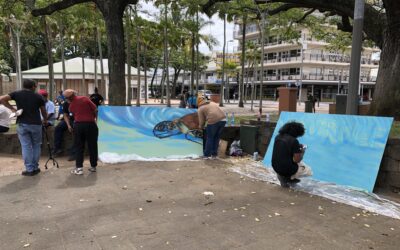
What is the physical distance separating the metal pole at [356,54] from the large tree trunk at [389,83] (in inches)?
97.1

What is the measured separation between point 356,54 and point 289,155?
9.59ft

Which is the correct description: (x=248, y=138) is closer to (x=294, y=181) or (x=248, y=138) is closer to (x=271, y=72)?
(x=294, y=181)

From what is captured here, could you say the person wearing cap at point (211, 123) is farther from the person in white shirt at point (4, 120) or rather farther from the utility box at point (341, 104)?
the utility box at point (341, 104)

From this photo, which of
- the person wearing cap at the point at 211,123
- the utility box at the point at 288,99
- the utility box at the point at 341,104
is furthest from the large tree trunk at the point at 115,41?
the utility box at the point at 288,99

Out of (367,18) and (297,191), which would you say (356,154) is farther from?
(367,18)

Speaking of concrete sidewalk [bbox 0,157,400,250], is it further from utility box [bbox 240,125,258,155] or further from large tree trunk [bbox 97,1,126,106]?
large tree trunk [bbox 97,1,126,106]

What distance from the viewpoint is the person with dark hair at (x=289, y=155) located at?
6142 millimetres

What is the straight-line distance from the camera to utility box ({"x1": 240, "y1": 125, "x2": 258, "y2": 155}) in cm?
934

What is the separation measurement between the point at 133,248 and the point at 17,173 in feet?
14.3

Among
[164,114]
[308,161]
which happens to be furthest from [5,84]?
[308,161]

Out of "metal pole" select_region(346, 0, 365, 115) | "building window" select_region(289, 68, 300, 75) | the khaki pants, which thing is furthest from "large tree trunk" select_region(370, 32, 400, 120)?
"building window" select_region(289, 68, 300, 75)

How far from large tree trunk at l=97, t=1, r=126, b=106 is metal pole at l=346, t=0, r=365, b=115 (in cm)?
584

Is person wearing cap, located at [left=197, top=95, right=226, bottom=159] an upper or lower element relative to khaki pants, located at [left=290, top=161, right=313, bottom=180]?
upper

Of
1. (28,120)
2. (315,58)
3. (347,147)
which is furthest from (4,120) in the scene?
(315,58)
